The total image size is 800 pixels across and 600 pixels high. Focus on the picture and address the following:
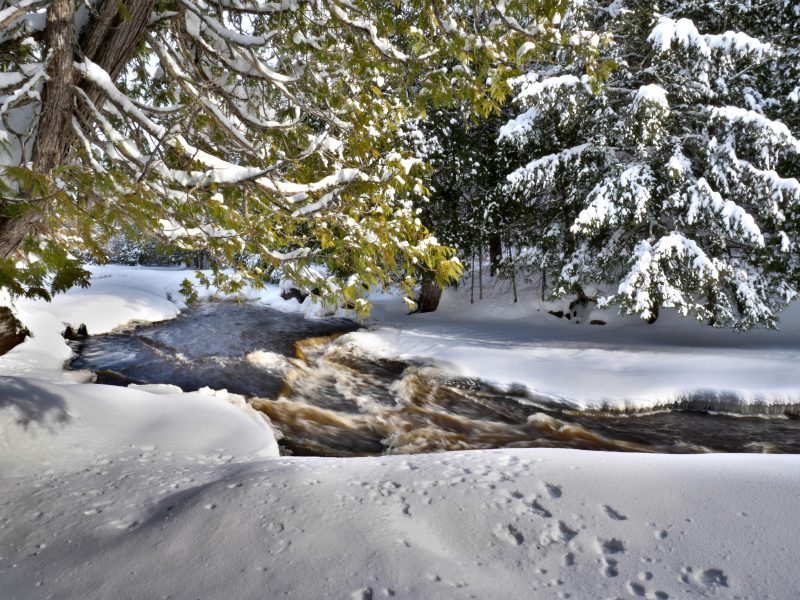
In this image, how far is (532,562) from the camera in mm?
1869

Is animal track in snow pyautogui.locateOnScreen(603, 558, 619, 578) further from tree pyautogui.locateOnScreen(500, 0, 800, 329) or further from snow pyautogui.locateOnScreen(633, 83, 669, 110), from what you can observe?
snow pyautogui.locateOnScreen(633, 83, 669, 110)

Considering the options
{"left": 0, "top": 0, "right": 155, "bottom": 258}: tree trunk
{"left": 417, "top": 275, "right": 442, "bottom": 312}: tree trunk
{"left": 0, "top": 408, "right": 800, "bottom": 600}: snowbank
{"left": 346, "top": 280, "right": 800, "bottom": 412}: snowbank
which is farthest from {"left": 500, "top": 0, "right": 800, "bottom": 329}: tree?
{"left": 0, "top": 408, "right": 800, "bottom": 600}: snowbank

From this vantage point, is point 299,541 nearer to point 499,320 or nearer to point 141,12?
point 141,12

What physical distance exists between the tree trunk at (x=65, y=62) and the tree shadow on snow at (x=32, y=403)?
1071 millimetres

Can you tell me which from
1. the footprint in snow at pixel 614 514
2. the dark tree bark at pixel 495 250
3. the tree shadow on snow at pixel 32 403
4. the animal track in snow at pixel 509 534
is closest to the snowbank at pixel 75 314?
the tree shadow on snow at pixel 32 403

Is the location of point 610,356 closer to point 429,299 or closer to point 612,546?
point 612,546

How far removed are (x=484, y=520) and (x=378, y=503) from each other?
0.50m

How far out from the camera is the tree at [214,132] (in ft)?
8.71

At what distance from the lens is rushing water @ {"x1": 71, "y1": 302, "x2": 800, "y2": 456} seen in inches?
221

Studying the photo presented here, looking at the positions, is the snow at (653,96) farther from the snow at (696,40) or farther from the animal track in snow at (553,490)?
the animal track in snow at (553,490)

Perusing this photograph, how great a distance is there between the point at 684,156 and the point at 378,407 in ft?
27.0

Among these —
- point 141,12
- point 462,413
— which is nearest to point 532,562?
point 141,12

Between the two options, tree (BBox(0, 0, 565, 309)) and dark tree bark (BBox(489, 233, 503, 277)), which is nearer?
tree (BBox(0, 0, 565, 309))

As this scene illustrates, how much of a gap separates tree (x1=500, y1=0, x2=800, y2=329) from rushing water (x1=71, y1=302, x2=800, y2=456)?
3365 millimetres
